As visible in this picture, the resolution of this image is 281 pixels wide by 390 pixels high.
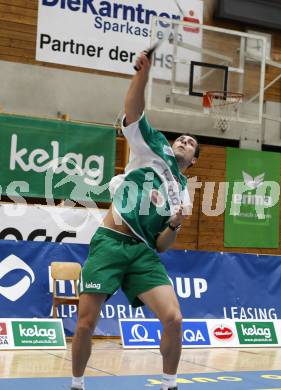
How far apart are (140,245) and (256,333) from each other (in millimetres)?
5586

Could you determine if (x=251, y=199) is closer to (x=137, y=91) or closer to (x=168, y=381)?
(x=168, y=381)

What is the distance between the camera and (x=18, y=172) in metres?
11.4

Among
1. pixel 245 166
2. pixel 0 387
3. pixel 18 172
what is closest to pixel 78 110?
pixel 18 172

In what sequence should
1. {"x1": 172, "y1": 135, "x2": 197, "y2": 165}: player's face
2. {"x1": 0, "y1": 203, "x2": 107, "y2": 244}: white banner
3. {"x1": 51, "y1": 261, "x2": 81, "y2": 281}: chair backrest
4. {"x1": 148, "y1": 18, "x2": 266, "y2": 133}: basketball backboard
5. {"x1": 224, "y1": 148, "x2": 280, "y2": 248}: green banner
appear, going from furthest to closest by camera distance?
{"x1": 224, "y1": 148, "x2": 280, "y2": 248}: green banner → {"x1": 148, "y1": 18, "x2": 266, "y2": 133}: basketball backboard → {"x1": 0, "y1": 203, "x2": 107, "y2": 244}: white banner → {"x1": 51, "y1": 261, "x2": 81, "y2": 281}: chair backrest → {"x1": 172, "y1": 135, "x2": 197, "y2": 165}: player's face

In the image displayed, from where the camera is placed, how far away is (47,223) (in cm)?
1055

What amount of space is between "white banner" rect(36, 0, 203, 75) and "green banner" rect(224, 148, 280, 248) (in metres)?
2.65

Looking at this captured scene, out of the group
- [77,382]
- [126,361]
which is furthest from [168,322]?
[126,361]

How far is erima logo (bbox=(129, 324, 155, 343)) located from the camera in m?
9.01

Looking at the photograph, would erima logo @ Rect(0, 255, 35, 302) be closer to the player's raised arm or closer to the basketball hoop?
the player's raised arm

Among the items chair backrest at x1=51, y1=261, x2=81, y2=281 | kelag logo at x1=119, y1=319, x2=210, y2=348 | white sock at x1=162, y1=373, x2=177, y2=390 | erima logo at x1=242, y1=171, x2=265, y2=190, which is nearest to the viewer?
white sock at x1=162, y1=373, x2=177, y2=390

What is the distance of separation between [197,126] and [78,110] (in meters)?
2.47

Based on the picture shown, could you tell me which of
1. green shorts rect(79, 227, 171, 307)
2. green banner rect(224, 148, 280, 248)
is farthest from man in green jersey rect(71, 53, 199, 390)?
green banner rect(224, 148, 280, 248)

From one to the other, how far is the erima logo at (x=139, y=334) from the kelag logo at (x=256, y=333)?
1505mm

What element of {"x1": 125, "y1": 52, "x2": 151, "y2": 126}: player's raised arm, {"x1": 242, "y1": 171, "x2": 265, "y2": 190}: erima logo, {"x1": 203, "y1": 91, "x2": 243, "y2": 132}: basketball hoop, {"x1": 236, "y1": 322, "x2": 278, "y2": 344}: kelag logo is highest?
{"x1": 203, "y1": 91, "x2": 243, "y2": 132}: basketball hoop
